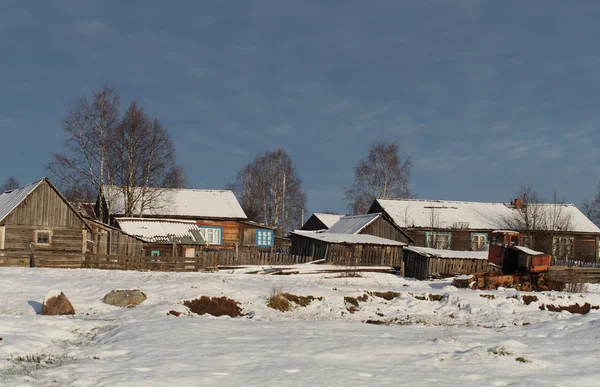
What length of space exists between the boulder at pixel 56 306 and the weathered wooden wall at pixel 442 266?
69.0ft

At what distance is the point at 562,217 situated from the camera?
5500 centimetres

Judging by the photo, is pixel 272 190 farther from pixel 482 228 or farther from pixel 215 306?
pixel 215 306

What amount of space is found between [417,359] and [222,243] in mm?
42245

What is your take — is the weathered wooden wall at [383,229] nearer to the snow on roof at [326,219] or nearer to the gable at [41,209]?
the snow on roof at [326,219]

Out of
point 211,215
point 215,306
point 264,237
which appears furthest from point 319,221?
point 215,306

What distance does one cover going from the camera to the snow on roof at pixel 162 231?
129ft

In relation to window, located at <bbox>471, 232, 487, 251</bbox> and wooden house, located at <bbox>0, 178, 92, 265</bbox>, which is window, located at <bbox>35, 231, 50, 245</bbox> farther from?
window, located at <bbox>471, 232, 487, 251</bbox>

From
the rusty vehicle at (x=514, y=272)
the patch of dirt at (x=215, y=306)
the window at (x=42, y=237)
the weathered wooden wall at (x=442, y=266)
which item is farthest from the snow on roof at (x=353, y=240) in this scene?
the patch of dirt at (x=215, y=306)

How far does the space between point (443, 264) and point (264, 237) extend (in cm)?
2411

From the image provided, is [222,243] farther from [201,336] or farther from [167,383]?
[167,383]

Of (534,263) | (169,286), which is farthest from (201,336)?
(534,263)

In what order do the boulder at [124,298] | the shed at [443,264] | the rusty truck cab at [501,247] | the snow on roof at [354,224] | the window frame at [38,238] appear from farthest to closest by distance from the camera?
1. the snow on roof at [354,224]
2. the window frame at [38,238]
3. the shed at [443,264]
4. the rusty truck cab at [501,247]
5. the boulder at [124,298]

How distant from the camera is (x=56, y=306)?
1582 centimetres

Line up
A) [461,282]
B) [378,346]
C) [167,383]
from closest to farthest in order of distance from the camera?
1. [167,383]
2. [378,346]
3. [461,282]
